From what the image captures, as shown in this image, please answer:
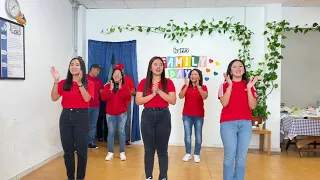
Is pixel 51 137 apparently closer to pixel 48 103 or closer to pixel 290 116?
pixel 48 103

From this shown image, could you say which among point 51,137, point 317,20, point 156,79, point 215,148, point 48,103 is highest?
point 317,20

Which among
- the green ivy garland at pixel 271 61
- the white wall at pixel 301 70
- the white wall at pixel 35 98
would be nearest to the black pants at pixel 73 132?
the white wall at pixel 35 98

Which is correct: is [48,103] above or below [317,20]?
below

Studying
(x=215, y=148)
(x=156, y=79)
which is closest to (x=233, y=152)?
(x=156, y=79)

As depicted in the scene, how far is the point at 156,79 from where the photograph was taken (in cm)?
297

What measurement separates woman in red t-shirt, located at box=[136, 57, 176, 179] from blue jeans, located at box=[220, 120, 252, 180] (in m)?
0.57

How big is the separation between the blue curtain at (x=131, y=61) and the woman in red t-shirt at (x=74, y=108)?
2.69 meters

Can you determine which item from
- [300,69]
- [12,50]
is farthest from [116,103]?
[300,69]

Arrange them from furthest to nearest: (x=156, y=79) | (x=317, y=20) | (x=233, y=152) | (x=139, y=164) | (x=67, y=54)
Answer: (x=317, y=20)
(x=67, y=54)
(x=139, y=164)
(x=156, y=79)
(x=233, y=152)

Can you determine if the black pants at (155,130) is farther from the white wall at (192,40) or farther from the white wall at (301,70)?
the white wall at (301,70)

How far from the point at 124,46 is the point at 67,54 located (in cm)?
117

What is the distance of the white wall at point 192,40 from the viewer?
18.4 ft

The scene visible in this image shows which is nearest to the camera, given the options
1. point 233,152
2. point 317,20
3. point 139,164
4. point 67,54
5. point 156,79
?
point 233,152

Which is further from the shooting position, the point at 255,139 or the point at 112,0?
the point at 255,139
